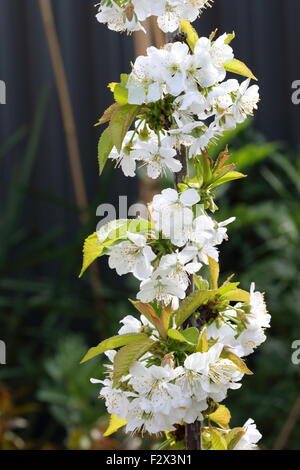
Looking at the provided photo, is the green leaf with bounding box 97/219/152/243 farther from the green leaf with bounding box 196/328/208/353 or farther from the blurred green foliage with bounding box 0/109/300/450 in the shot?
the blurred green foliage with bounding box 0/109/300/450

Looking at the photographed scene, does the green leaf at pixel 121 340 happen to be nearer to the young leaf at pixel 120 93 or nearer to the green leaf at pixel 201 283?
the green leaf at pixel 201 283

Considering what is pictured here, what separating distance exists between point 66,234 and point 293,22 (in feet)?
3.89

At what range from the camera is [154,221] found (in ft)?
2.62

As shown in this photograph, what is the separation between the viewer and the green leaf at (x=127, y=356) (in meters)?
0.76

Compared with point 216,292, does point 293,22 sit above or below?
above

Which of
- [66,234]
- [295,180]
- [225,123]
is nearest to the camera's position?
[225,123]

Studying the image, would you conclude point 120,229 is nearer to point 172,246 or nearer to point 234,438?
point 172,246

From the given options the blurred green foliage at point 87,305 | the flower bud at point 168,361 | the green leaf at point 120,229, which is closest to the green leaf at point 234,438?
the flower bud at point 168,361

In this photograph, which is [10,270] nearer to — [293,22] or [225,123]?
[293,22]

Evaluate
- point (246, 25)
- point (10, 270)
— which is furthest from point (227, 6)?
point (10, 270)

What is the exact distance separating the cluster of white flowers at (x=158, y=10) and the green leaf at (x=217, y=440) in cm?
45

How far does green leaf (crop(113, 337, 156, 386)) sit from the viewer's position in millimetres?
762

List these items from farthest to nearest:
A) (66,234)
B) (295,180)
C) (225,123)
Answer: (66,234) < (295,180) < (225,123)

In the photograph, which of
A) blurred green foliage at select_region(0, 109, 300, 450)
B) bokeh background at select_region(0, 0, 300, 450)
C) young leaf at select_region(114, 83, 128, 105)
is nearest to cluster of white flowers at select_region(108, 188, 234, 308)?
young leaf at select_region(114, 83, 128, 105)
